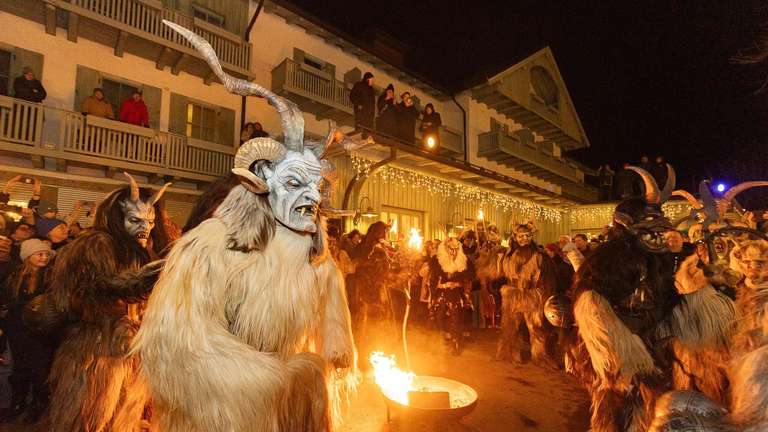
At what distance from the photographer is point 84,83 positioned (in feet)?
31.6

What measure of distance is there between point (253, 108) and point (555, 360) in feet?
35.6

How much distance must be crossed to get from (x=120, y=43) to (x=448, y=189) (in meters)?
11.4

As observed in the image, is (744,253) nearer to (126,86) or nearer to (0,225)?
(0,225)

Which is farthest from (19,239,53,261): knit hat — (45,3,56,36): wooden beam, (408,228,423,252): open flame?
(408,228,423,252): open flame

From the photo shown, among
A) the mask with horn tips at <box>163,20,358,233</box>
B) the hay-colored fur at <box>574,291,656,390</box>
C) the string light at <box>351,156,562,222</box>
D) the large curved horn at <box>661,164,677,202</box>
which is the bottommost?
the hay-colored fur at <box>574,291,656,390</box>

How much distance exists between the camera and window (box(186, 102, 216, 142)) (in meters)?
11.4

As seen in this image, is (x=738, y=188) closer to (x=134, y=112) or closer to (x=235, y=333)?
(x=235, y=333)

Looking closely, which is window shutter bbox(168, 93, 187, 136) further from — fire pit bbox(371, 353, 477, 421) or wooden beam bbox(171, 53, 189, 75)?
fire pit bbox(371, 353, 477, 421)

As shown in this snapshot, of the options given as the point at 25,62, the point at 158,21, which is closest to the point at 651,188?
the point at 158,21

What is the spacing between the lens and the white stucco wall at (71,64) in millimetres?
8836

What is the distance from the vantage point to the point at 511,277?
7609 millimetres

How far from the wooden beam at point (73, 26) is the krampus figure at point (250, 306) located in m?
10.2

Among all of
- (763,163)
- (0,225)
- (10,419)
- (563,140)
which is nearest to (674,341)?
(10,419)

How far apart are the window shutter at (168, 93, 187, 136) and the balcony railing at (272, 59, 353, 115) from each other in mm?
2821
